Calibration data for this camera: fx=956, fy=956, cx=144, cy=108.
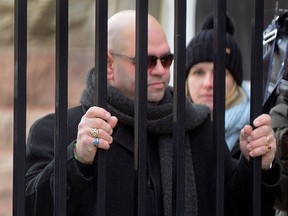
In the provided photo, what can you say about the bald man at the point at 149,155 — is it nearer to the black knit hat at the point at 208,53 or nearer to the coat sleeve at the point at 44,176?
the coat sleeve at the point at 44,176

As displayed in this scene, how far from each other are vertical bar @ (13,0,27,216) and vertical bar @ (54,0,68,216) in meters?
0.09

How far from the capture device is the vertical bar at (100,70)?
2.46 m

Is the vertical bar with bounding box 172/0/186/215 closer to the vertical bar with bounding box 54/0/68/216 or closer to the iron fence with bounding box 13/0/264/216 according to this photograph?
the iron fence with bounding box 13/0/264/216

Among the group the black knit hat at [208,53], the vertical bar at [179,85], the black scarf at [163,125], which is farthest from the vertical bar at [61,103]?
the black knit hat at [208,53]

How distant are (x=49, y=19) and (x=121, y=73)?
9.55ft

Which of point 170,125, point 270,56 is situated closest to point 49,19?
point 270,56

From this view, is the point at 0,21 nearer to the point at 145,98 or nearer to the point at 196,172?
the point at 196,172

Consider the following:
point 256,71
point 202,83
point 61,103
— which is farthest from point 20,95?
point 202,83

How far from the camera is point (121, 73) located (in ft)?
10.8

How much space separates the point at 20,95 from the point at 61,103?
0.11 m

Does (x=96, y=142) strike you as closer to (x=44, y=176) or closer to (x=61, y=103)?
(x=61, y=103)

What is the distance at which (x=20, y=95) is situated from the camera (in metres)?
2.41

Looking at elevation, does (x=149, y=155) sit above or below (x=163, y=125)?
below

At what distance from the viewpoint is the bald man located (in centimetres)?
287
